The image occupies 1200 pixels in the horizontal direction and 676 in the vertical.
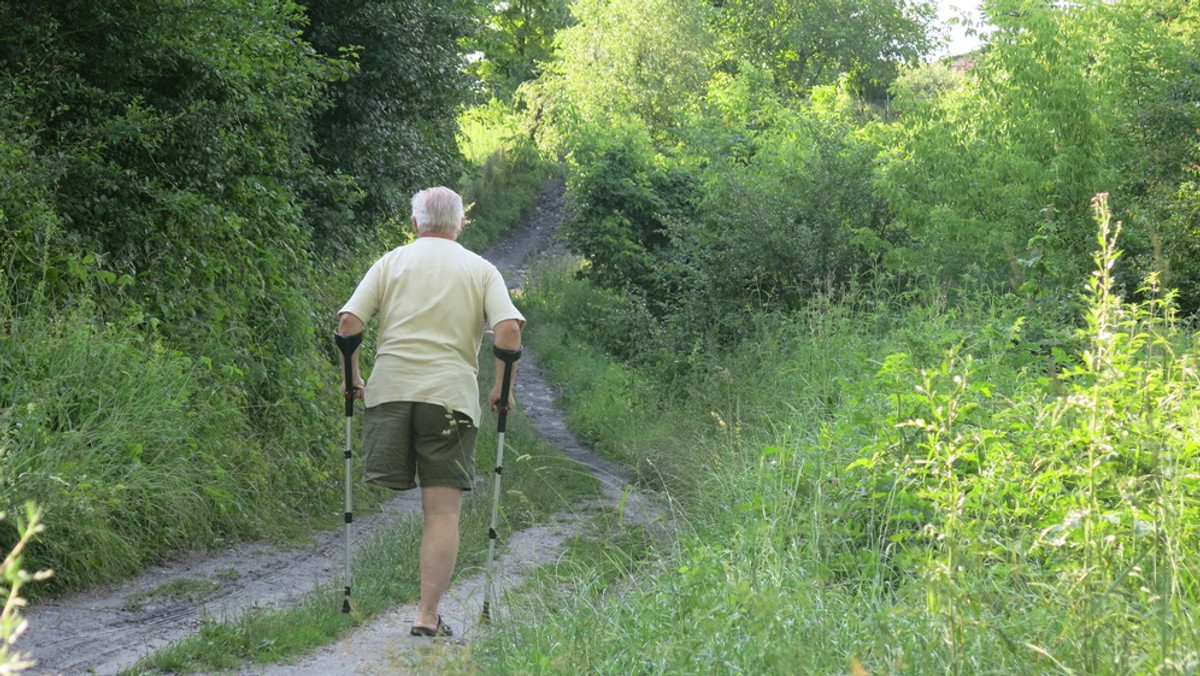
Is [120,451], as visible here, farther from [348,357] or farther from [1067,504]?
[1067,504]

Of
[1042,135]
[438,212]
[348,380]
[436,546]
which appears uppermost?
[1042,135]

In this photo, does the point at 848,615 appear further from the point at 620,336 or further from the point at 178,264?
the point at 620,336

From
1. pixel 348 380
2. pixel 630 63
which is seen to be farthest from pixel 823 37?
pixel 348 380

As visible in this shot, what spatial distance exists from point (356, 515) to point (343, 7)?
693 cm

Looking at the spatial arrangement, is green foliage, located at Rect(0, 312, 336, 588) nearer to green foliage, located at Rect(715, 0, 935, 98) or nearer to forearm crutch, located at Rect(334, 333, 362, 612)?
forearm crutch, located at Rect(334, 333, 362, 612)

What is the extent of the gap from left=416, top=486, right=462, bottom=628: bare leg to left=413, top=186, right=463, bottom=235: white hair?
54.7 inches

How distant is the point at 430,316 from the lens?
6.54 metres

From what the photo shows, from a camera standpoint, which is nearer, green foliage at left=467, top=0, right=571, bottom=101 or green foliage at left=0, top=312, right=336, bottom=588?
green foliage at left=0, top=312, right=336, bottom=588

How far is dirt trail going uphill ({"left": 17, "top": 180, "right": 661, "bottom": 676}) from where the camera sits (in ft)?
18.6

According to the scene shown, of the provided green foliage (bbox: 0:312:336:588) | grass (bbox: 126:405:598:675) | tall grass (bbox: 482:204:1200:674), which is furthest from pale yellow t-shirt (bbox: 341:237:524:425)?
green foliage (bbox: 0:312:336:588)

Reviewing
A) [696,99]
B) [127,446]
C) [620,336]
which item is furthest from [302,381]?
[696,99]

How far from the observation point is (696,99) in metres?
40.1

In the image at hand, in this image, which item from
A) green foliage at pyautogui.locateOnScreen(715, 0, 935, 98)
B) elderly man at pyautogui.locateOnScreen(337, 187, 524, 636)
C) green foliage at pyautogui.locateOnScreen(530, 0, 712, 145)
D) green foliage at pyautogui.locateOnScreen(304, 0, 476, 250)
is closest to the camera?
elderly man at pyautogui.locateOnScreen(337, 187, 524, 636)

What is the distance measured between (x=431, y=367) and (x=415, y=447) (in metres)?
0.44
